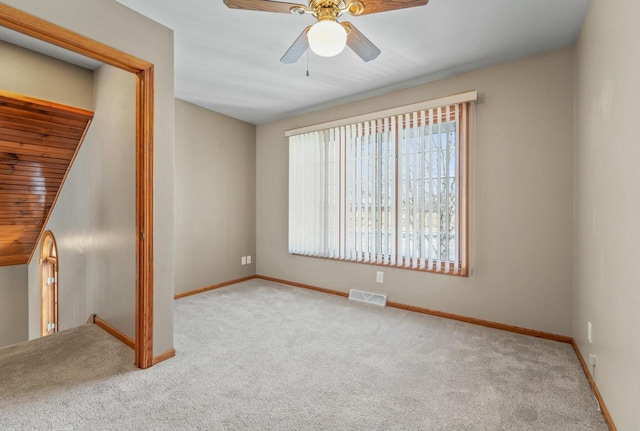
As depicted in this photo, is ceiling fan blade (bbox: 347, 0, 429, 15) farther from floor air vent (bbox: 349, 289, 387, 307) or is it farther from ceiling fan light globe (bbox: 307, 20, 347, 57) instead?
floor air vent (bbox: 349, 289, 387, 307)

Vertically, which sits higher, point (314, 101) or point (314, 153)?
point (314, 101)

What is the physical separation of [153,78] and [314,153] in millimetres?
2228

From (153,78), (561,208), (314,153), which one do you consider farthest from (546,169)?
(153,78)

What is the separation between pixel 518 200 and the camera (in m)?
2.73

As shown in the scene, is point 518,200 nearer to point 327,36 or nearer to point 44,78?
point 327,36

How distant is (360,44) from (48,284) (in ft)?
16.5

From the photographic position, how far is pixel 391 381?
196cm

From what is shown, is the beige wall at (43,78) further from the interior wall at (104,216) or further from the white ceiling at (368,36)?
the white ceiling at (368,36)

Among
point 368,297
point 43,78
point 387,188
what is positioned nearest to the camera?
point 43,78

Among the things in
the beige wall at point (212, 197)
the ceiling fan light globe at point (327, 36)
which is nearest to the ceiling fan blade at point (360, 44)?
the ceiling fan light globe at point (327, 36)

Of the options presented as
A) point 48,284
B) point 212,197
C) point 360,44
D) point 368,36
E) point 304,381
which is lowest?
point 304,381

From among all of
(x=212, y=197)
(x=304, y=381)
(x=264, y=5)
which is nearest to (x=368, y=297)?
(x=304, y=381)

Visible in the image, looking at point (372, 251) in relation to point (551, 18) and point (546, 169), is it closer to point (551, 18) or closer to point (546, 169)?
point (546, 169)

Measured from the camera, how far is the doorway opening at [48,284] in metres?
4.05
